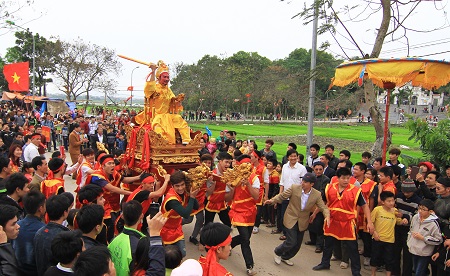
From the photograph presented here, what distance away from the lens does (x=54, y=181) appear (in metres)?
5.02

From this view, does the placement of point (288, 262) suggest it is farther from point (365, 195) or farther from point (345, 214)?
point (365, 195)

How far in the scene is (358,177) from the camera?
6160mm

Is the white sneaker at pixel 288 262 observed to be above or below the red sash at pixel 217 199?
below

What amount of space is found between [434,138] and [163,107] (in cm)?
611

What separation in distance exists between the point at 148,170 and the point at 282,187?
249 centimetres

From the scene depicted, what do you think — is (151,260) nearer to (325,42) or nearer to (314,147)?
(314,147)

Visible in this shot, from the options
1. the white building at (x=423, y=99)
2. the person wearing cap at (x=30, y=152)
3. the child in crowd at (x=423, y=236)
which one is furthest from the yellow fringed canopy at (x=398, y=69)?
the white building at (x=423, y=99)

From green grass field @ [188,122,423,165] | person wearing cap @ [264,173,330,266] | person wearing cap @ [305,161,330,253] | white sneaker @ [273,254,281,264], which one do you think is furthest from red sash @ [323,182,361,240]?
green grass field @ [188,122,423,165]

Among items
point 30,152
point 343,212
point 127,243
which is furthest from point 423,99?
point 127,243

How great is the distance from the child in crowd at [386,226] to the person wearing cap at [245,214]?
1.80m

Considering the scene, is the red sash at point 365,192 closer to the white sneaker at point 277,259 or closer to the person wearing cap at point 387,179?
the person wearing cap at point 387,179

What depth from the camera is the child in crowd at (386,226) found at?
5289 mm

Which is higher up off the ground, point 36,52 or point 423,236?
point 36,52

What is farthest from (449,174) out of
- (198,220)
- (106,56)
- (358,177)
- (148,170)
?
(106,56)
